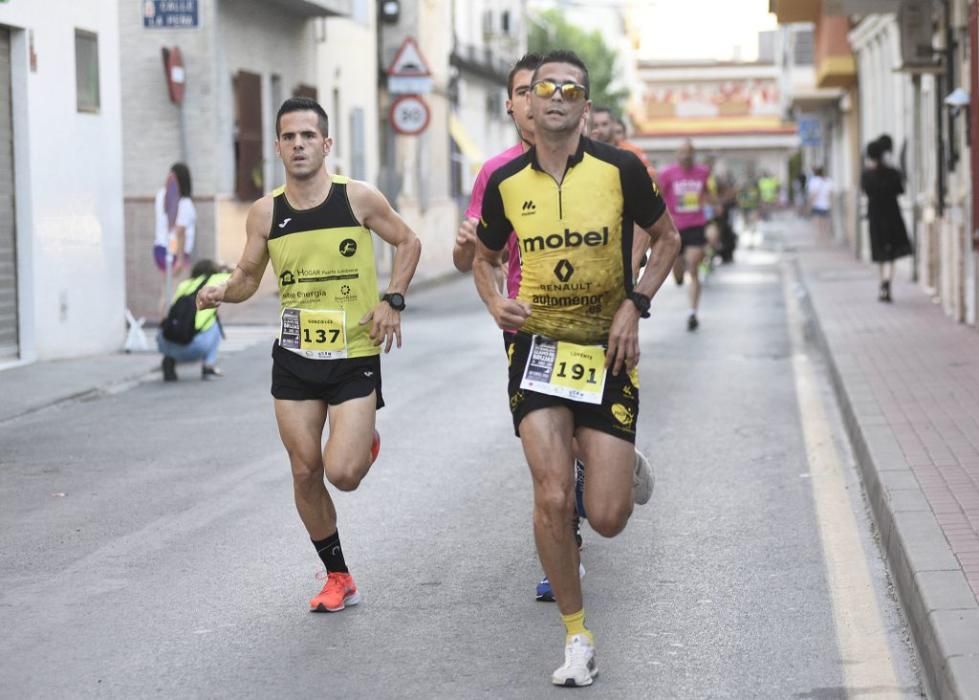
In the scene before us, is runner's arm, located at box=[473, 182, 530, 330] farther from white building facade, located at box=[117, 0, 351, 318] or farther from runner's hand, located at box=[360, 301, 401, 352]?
white building facade, located at box=[117, 0, 351, 318]

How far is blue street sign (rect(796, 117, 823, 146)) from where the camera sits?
189 feet

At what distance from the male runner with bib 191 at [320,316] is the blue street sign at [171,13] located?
12.6 m

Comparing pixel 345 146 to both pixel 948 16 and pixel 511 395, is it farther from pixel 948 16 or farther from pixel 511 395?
pixel 511 395

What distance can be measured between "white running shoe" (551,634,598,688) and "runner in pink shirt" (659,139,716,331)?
1331cm

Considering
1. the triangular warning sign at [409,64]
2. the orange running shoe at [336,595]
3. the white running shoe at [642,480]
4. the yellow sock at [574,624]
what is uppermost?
the triangular warning sign at [409,64]

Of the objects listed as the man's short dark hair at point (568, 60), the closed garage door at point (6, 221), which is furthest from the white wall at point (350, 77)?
the man's short dark hair at point (568, 60)

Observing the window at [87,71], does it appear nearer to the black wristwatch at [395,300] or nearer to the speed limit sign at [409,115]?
the speed limit sign at [409,115]

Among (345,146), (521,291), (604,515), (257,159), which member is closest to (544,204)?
(521,291)

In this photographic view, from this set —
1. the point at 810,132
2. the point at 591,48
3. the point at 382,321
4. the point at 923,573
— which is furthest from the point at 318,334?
the point at 591,48

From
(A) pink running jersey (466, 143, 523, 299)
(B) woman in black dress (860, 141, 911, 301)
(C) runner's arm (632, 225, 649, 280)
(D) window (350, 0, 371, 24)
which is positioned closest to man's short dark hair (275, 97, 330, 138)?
(A) pink running jersey (466, 143, 523, 299)

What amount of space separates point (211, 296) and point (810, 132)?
171 ft

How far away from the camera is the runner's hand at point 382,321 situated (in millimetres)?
6863

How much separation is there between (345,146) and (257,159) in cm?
642

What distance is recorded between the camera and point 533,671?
236 inches
